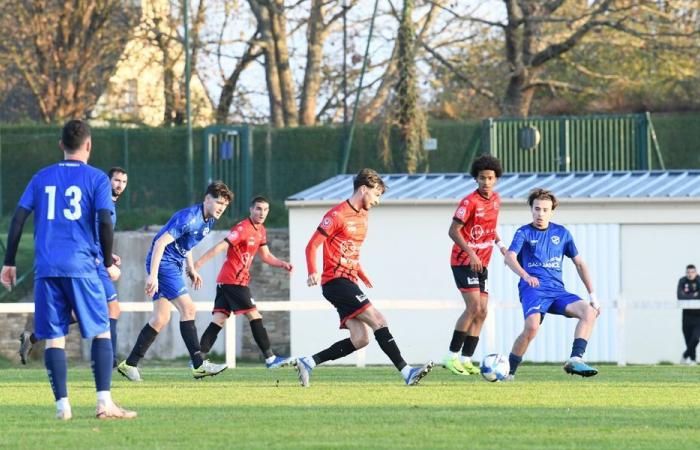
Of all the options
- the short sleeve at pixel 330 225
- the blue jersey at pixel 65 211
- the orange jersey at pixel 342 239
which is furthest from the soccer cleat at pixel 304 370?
the blue jersey at pixel 65 211

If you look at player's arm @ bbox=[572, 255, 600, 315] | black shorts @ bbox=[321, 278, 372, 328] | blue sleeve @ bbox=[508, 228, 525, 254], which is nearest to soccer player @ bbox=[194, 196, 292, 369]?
black shorts @ bbox=[321, 278, 372, 328]

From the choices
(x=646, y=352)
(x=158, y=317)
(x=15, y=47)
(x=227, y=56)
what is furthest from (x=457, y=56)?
(x=158, y=317)

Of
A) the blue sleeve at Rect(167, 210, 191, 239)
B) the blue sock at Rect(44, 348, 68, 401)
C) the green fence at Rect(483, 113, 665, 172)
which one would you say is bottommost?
the blue sock at Rect(44, 348, 68, 401)

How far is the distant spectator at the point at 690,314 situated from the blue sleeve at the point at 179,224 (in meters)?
12.8

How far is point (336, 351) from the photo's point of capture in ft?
45.2

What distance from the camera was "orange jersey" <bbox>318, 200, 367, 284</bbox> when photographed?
13.4 m

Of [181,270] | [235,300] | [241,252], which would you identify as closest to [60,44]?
[241,252]

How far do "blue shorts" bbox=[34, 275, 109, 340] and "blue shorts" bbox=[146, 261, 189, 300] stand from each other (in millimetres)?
4985

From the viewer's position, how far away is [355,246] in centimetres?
1360

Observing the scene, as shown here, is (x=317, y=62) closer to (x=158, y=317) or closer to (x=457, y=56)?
(x=457, y=56)

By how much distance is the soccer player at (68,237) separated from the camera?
10.0 metres

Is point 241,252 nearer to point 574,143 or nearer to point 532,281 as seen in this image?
point 532,281

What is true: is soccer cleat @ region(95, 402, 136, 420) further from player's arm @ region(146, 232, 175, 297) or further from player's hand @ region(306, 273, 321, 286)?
player's arm @ region(146, 232, 175, 297)

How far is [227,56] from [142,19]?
2474mm
